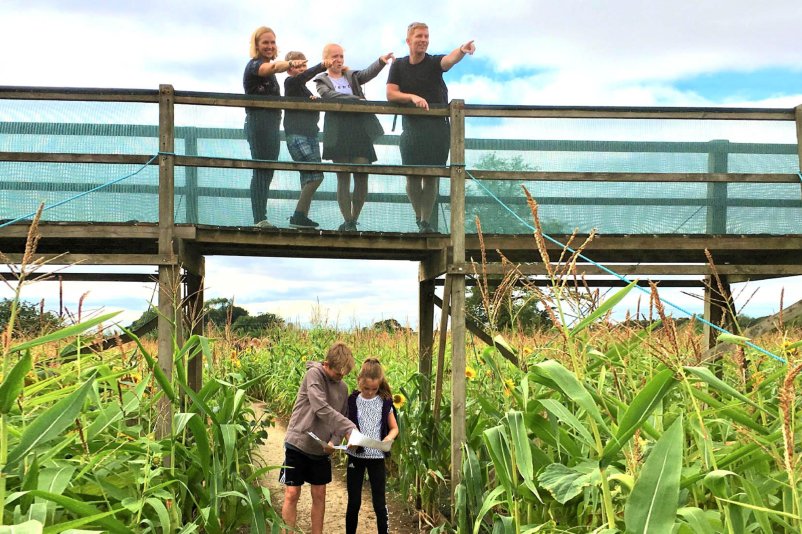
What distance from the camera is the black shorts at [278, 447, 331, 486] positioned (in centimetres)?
519

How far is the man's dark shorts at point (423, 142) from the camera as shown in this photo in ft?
19.8

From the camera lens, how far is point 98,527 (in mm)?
2857

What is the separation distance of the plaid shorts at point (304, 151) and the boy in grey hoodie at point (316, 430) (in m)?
1.40

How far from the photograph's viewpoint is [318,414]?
5.11m

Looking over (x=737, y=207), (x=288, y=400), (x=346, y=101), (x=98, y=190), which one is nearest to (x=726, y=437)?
(x=737, y=207)

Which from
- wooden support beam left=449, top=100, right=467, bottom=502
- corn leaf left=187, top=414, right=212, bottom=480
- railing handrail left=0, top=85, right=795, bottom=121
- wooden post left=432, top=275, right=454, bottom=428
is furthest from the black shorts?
railing handrail left=0, top=85, right=795, bottom=121

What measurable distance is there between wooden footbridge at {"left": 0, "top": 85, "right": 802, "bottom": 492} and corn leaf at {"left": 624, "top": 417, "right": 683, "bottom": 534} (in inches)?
147

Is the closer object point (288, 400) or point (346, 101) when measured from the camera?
point (346, 101)

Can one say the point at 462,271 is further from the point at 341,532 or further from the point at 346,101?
the point at 341,532

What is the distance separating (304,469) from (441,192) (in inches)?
89.9

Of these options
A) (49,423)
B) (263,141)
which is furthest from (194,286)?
(49,423)

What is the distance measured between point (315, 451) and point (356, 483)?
1.20ft

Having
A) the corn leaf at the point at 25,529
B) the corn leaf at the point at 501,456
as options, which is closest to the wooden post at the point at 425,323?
the corn leaf at the point at 501,456

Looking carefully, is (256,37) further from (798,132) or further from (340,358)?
(798,132)
